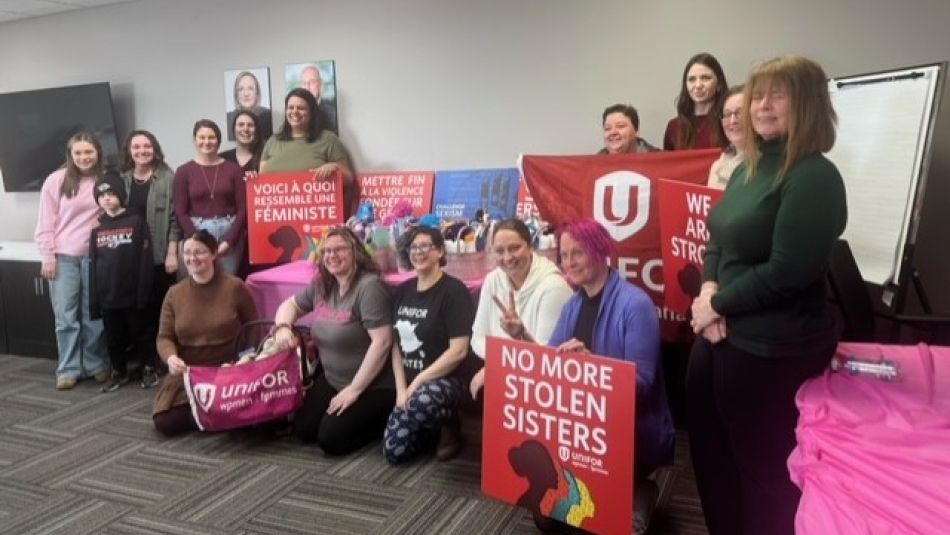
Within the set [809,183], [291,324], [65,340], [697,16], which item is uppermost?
[697,16]

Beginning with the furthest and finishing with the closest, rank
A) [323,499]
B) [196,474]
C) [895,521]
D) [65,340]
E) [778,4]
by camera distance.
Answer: [65,340] < [778,4] < [196,474] < [323,499] < [895,521]

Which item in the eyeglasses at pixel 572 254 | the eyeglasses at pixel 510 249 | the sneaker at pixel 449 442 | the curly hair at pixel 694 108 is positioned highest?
the curly hair at pixel 694 108

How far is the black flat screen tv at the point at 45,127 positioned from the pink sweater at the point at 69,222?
116 centimetres

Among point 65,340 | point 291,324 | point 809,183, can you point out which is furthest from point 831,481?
point 65,340

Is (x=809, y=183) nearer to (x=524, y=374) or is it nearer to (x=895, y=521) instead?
(x=895, y=521)

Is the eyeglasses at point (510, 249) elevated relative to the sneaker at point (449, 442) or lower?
elevated

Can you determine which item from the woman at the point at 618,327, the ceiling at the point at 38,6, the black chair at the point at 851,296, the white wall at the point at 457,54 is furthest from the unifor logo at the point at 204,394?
the ceiling at the point at 38,6

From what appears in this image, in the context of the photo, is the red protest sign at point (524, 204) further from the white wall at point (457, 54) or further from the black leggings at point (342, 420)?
the black leggings at point (342, 420)

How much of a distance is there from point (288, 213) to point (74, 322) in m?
1.46

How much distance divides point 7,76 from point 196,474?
4.39m

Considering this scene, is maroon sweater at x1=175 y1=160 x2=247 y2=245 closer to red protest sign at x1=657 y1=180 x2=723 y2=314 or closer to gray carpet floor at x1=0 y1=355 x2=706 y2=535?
gray carpet floor at x1=0 y1=355 x2=706 y2=535

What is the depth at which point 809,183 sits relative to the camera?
1421mm

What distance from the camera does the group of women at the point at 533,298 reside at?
1490 mm

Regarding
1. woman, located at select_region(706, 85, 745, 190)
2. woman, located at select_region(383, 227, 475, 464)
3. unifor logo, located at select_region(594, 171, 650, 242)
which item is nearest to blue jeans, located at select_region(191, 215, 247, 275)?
woman, located at select_region(383, 227, 475, 464)
